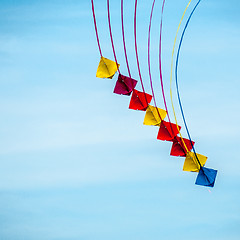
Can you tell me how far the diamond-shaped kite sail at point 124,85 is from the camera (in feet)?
59.2

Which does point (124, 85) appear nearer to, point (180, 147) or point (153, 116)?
point (153, 116)

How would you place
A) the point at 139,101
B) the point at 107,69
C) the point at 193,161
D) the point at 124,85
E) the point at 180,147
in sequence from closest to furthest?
the point at 193,161
the point at 180,147
the point at 107,69
the point at 139,101
the point at 124,85

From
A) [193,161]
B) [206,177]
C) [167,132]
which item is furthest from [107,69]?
[206,177]

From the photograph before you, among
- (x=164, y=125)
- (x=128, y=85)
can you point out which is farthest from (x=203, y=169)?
(x=128, y=85)

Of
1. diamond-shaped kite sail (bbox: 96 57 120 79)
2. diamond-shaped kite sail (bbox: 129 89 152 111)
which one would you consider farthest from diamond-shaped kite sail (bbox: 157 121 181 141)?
diamond-shaped kite sail (bbox: 96 57 120 79)

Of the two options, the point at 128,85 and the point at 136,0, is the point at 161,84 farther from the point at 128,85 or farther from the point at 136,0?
the point at 136,0

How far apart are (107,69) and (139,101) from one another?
8.46ft

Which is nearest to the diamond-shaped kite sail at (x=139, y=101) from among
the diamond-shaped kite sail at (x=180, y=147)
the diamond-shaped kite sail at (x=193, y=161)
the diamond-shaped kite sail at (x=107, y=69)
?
the diamond-shaped kite sail at (x=107, y=69)

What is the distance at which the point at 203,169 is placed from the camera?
55.9ft

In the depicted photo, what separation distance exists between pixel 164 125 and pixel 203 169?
3.20 m

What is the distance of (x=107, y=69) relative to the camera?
17734 millimetres

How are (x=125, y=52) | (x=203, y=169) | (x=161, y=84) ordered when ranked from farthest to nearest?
(x=203, y=169) → (x=125, y=52) → (x=161, y=84)

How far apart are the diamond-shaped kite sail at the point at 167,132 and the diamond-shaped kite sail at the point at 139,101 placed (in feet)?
5.22

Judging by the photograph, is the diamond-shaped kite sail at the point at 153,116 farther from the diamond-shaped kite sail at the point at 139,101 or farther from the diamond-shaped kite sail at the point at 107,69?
the diamond-shaped kite sail at the point at 107,69
